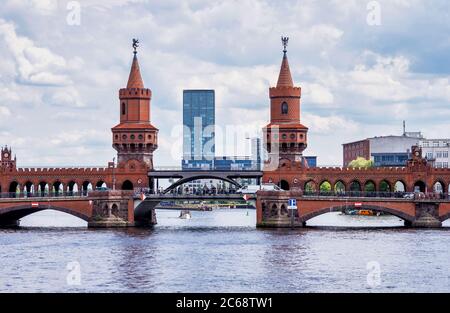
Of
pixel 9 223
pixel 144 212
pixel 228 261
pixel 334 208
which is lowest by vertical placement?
pixel 228 261

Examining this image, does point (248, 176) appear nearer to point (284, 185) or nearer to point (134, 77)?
point (284, 185)

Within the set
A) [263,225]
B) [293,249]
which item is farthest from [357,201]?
[293,249]

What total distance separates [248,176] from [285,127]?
9.61m

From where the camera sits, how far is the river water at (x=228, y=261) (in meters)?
72.8

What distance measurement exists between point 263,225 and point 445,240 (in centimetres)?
3377

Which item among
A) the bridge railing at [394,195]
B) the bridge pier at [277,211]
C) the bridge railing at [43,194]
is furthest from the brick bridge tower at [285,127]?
the bridge railing at [43,194]

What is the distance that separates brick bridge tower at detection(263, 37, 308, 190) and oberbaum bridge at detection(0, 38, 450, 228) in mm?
148

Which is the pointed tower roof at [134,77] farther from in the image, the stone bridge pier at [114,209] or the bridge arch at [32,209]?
the bridge arch at [32,209]

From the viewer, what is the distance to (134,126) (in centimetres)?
15738

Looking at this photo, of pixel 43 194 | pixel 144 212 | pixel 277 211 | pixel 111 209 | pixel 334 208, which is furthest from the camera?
pixel 144 212

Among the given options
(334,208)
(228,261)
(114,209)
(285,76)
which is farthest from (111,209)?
(228,261)

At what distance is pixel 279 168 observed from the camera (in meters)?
153

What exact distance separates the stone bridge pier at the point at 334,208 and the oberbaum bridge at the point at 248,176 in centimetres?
13

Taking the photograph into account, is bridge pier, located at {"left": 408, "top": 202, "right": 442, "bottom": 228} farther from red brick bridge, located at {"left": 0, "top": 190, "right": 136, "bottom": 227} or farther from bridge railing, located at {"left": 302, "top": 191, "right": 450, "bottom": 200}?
red brick bridge, located at {"left": 0, "top": 190, "right": 136, "bottom": 227}
